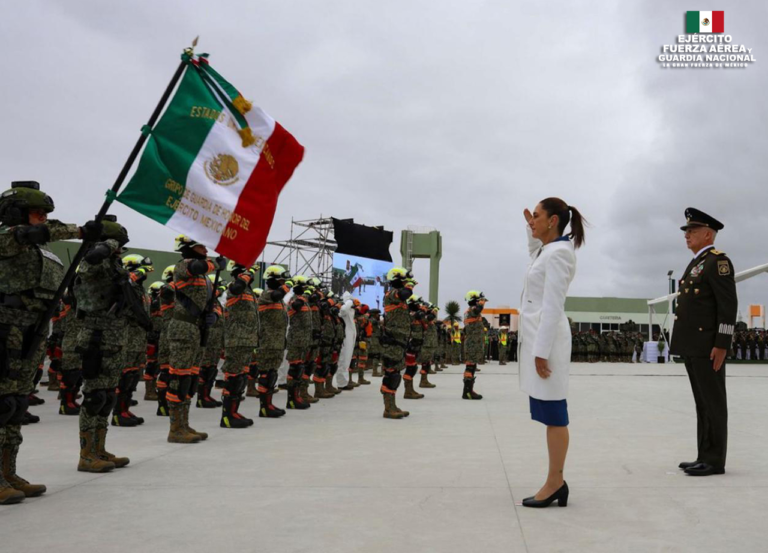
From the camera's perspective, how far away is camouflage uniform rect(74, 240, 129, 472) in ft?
17.2

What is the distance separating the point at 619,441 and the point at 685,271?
6.79 feet

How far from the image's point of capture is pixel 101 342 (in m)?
5.36

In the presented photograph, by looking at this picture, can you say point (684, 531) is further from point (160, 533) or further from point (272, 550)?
point (160, 533)

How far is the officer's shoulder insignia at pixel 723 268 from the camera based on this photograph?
5207 millimetres

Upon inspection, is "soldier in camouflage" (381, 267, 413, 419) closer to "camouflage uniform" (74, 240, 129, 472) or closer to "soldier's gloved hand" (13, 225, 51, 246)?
"camouflage uniform" (74, 240, 129, 472)

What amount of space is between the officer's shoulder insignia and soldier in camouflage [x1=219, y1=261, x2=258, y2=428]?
5400 mm

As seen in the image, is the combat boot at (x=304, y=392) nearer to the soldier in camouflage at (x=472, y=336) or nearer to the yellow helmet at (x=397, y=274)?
the yellow helmet at (x=397, y=274)

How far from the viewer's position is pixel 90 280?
18.2ft

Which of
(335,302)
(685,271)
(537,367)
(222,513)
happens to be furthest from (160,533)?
(335,302)

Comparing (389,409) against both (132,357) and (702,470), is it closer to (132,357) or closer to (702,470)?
(132,357)

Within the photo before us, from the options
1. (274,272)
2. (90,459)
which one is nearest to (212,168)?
(90,459)

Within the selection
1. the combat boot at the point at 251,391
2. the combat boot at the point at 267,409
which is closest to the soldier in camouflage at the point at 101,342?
the combat boot at the point at 267,409

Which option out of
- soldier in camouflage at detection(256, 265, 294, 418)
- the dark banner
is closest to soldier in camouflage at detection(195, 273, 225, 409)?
soldier in camouflage at detection(256, 265, 294, 418)

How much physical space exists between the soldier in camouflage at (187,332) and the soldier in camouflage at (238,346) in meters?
1.05
